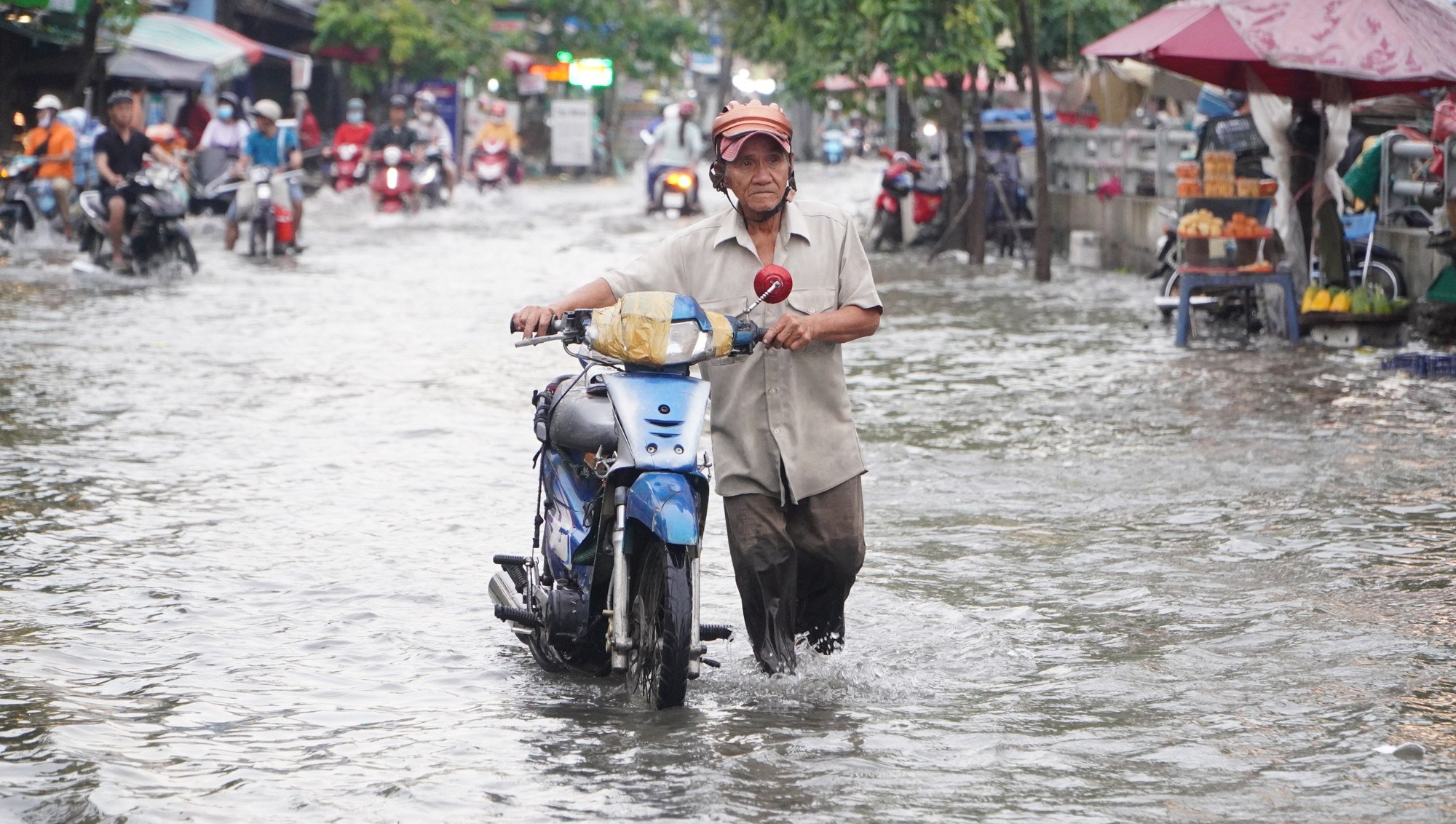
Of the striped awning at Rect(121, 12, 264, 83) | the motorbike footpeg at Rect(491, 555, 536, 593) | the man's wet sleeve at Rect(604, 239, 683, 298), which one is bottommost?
the motorbike footpeg at Rect(491, 555, 536, 593)

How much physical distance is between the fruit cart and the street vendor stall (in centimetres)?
44

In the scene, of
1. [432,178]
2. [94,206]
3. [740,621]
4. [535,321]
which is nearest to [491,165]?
[432,178]

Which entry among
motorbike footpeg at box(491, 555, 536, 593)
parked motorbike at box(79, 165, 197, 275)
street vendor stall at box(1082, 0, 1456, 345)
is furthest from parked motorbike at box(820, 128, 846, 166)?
motorbike footpeg at box(491, 555, 536, 593)

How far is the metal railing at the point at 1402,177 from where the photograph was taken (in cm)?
1368

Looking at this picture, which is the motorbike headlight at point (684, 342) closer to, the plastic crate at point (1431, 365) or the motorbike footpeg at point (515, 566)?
the motorbike footpeg at point (515, 566)

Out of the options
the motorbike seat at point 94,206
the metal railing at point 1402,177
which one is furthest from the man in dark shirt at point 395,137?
the metal railing at point 1402,177

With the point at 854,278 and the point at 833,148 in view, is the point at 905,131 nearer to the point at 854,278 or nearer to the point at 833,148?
the point at 854,278

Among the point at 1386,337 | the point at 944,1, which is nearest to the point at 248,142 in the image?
the point at 944,1

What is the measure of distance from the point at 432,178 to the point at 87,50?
744 centimetres

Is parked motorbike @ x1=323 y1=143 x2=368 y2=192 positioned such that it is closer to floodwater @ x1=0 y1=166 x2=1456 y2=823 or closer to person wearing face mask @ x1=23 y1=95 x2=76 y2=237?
person wearing face mask @ x1=23 y1=95 x2=76 y2=237

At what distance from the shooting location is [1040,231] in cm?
1900

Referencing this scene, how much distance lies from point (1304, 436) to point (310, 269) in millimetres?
12097

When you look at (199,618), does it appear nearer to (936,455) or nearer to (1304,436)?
(936,455)

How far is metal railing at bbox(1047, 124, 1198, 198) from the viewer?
755 inches
